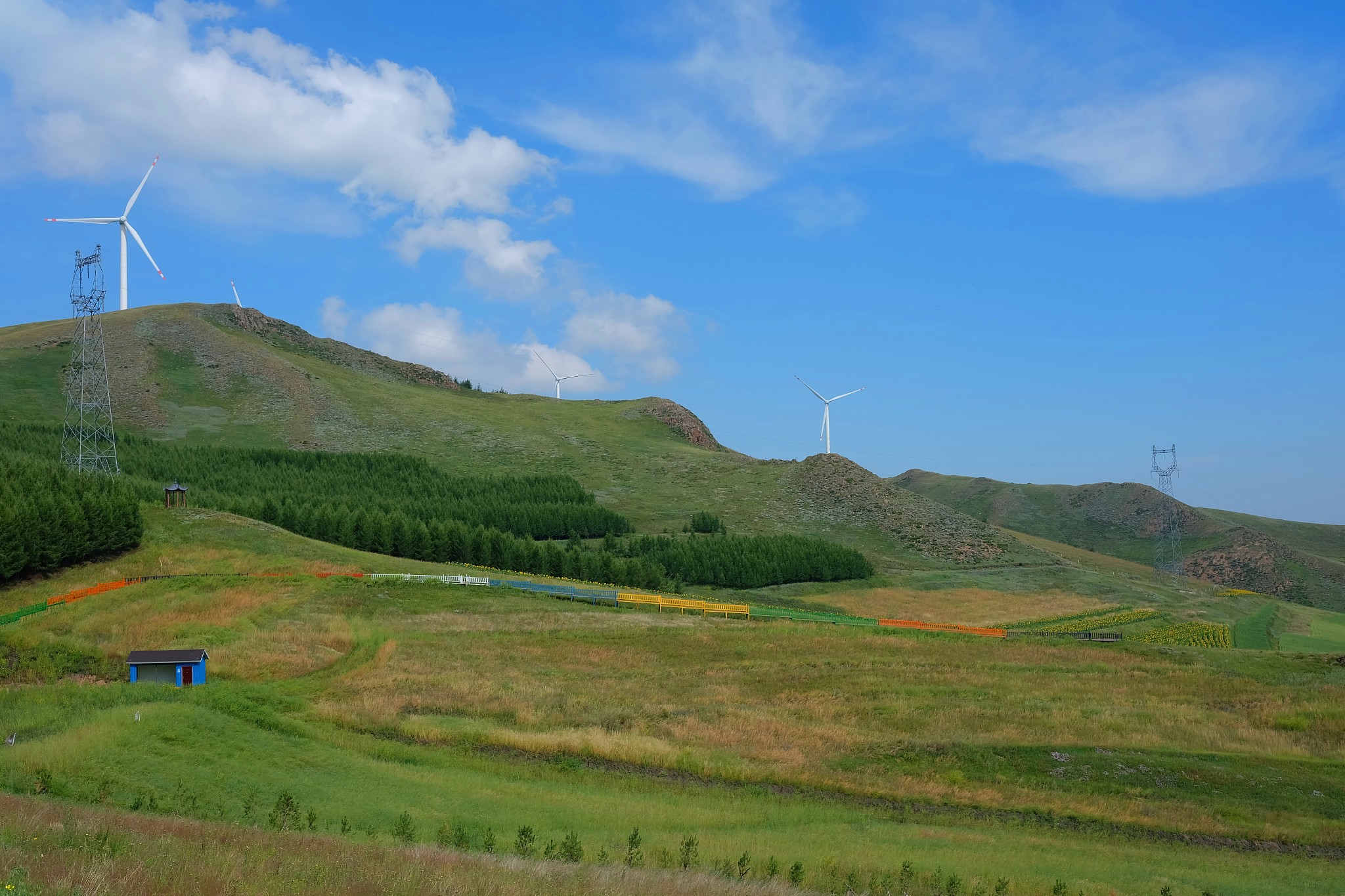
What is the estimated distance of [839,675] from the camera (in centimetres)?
5106

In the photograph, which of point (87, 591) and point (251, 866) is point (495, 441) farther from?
point (251, 866)

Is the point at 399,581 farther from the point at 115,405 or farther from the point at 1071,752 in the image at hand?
the point at 115,405

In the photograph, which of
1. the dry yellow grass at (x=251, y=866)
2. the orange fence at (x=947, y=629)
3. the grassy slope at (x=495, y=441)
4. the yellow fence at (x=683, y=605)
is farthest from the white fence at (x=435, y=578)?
the grassy slope at (x=495, y=441)

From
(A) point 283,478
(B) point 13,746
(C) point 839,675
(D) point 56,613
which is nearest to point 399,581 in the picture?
(D) point 56,613

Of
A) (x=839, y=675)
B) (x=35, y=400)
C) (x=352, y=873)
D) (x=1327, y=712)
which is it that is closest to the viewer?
(x=352, y=873)

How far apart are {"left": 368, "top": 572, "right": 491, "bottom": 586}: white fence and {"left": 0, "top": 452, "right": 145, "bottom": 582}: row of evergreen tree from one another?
65.1 ft

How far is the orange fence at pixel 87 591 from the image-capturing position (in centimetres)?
5772

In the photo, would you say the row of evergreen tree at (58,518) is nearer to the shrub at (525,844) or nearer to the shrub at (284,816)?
the shrub at (284,816)

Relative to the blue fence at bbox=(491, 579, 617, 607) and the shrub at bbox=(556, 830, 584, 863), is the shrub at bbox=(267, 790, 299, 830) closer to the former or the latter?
the shrub at bbox=(556, 830, 584, 863)

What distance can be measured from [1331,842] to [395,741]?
33294 mm

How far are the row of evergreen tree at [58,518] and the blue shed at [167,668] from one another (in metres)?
28.4

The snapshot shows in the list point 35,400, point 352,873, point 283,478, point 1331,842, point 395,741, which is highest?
point 35,400

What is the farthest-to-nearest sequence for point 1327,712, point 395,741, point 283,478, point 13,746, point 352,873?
point 283,478 < point 1327,712 < point 395,741 < point 13,746 < point 352,873

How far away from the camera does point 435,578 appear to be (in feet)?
235
